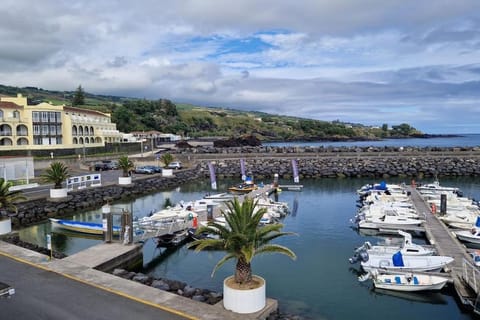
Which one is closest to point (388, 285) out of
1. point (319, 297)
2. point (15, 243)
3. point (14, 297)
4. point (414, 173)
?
point (319, 297)

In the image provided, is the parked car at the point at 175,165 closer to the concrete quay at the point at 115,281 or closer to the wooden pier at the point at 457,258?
the wooden pier at the point at 457,258

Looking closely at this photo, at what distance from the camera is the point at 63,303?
13.3 m

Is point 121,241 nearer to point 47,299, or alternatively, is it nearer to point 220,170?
point 47,299

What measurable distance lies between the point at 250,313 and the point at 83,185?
118 ft

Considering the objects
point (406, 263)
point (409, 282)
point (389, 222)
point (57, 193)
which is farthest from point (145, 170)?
point (409, 282)

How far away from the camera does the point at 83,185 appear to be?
4412 cm

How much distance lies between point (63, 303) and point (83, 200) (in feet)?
92.6

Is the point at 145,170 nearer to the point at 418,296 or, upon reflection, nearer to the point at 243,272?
the point at 418,296

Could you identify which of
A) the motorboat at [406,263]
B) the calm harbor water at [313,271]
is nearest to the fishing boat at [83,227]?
the calm harbor water at [313,271]

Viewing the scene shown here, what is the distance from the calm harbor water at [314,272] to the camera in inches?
691

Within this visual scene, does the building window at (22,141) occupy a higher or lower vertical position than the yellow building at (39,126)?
lower

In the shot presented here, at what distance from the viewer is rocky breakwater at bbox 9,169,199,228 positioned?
33594 mm

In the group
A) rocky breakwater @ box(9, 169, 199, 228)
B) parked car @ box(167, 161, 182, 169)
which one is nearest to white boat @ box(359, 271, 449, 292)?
rocky breakwater @ box(9, 169, 199, 228)

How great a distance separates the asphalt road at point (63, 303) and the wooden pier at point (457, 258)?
1262cm
